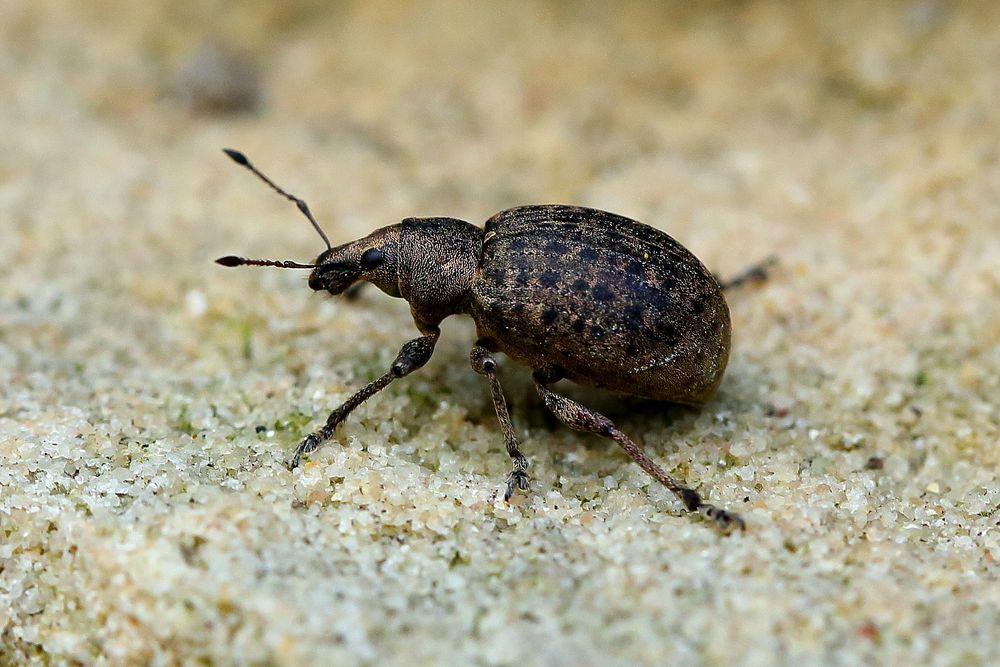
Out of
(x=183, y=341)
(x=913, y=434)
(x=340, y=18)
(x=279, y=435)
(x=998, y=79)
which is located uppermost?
(x=998, y=79)

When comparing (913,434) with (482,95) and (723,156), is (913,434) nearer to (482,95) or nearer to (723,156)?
(723,156)

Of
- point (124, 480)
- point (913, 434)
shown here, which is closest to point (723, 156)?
point (913, 434)

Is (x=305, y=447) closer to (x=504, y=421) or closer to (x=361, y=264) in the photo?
(x=504, y=421)

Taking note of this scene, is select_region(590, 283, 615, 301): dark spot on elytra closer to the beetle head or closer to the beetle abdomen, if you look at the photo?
the beetle abdomen

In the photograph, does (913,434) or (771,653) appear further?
(913,434)

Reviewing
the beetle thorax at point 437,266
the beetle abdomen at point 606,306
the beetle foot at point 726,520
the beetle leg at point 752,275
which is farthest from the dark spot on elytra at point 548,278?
the beetle leg at point 752,275

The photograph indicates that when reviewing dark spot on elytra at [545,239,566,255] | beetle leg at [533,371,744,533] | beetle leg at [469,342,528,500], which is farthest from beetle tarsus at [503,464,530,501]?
dark spot on elytra at [545,239,566,255]

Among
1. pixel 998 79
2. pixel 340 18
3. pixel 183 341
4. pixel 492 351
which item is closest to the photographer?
pixel 492 351

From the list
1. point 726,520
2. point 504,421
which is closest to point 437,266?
point 504,421
